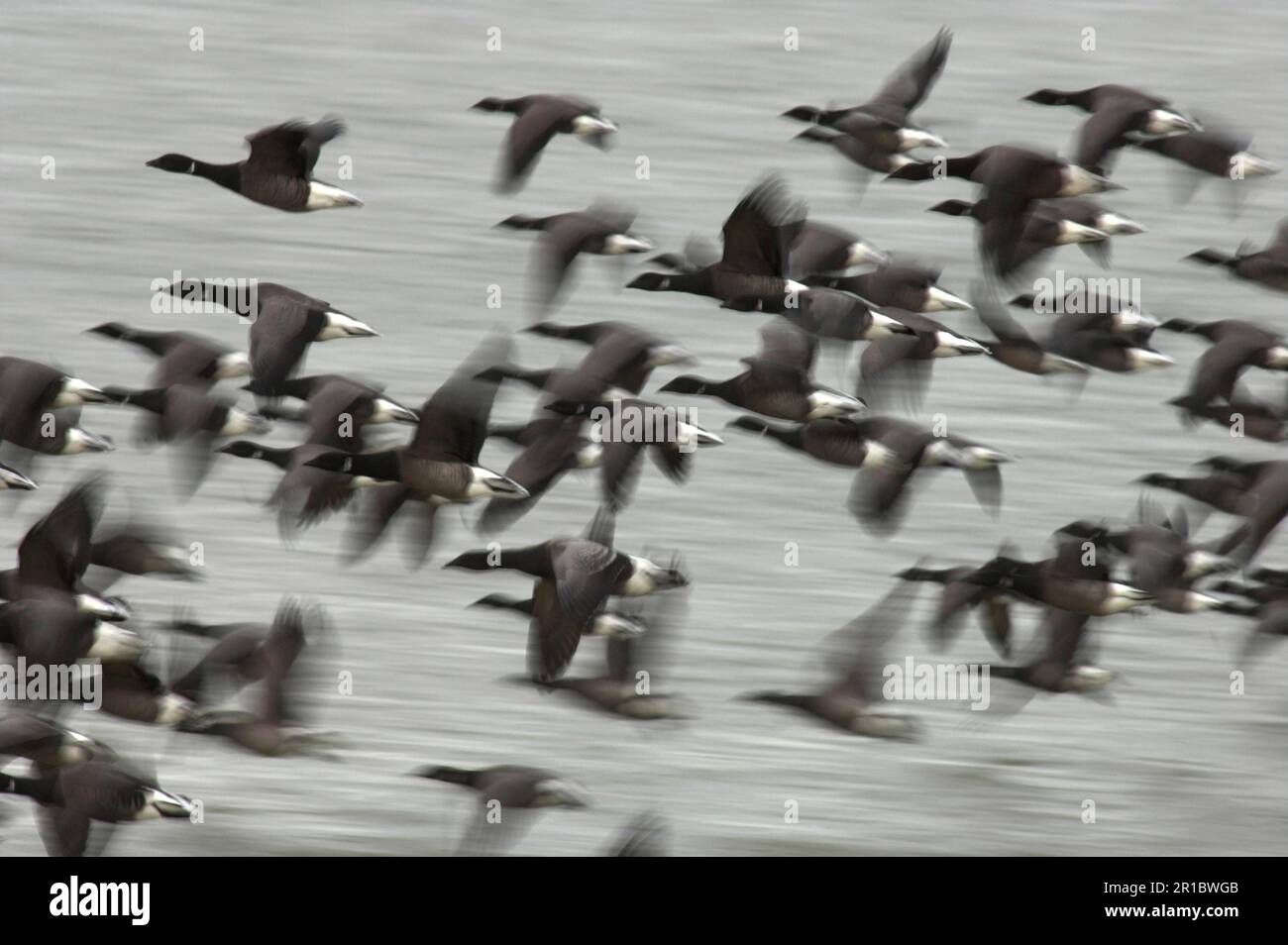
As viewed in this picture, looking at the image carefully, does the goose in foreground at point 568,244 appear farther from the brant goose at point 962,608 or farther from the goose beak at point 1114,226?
the goose beak at point 1114,226

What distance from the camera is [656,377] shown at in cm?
1358

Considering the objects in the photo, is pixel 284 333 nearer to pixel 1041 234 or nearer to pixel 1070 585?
pixel 1070 585

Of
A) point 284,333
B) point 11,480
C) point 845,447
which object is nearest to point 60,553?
point 11,480

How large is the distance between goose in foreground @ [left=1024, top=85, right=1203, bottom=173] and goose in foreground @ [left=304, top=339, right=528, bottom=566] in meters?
3.46

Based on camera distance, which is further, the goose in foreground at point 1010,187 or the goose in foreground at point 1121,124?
the goose in foreground at point 1121,124

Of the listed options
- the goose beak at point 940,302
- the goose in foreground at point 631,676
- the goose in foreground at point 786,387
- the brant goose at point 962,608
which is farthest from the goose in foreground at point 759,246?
the brant goose at point 962,608

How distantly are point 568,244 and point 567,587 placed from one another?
8.51 feet

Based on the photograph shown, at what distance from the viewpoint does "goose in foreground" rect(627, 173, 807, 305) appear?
315 inches

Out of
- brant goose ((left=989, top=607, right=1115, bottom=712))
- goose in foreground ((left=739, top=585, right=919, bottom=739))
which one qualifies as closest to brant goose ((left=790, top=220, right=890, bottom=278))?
goose in foreground ((left=739, top=585, right=919, bottom=739))

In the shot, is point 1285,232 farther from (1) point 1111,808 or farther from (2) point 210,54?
(2) point 210,54

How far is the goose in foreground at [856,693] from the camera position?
27.1ft

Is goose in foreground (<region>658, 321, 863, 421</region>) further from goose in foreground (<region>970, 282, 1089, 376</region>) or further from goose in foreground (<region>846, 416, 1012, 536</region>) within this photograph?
goose in foreground (<region>970, 282, 1089, 376</region>)

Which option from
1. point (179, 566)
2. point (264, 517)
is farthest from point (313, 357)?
point (179, 566)

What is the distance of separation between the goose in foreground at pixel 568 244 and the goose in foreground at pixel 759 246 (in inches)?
30.4
